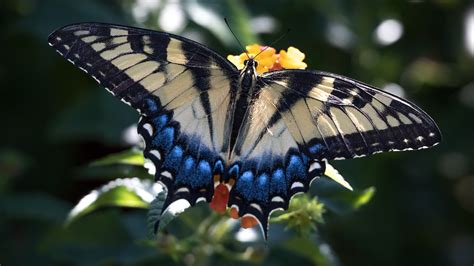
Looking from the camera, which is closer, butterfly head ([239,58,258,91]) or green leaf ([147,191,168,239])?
green leaf ([147,191,168,239])

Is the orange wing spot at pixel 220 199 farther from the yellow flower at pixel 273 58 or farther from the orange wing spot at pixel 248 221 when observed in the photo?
the yellow flower at pixel 273 58

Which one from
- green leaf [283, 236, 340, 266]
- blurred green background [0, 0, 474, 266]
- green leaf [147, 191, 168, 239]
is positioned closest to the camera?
green leaf [147, 191, 168, 239]

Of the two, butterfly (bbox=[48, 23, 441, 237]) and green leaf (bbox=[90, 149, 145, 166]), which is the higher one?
butterfly (bbox=[48, 23, 441, 237])

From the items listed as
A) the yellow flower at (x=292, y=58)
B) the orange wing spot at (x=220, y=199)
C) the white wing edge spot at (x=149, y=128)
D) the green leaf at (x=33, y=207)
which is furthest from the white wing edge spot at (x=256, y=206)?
the green leaf at (x=33, y=207)

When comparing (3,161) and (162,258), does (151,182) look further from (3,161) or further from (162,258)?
(3,161)

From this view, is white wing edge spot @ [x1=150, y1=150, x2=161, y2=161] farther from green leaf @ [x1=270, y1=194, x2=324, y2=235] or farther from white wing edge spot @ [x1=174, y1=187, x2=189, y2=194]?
green leaf @ [x1=270, y1=194, x2=324, y2=235]

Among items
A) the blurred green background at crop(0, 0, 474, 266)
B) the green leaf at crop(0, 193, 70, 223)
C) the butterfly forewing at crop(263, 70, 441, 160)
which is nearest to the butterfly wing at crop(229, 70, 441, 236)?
the butterfly forewing at crop(263, 70, 441, 160)
